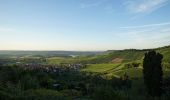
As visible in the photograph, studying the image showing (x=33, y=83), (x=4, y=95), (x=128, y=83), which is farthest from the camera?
(x=128, y=83)

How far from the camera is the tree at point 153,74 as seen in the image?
7031 centimetres

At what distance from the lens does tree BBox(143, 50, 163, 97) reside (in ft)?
231

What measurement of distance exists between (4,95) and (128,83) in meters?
85.5

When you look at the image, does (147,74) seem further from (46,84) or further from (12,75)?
(12,75)

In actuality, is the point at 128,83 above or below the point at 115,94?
below

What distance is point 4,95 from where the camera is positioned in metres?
33.2

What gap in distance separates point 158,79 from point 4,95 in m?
48.4

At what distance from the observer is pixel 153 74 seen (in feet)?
238

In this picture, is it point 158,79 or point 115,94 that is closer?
point 115,94

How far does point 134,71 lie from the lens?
156 meters

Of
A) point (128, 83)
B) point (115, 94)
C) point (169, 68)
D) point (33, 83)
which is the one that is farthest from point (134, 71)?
point (115, 94)

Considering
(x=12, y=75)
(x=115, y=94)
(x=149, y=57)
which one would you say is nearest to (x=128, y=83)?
(x=149, y=57)

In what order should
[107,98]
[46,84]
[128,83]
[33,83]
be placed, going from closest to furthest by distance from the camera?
[107,98]
[33,83]
[46,84]
[128,83]

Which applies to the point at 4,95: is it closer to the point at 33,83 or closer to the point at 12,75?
the point at 33,83
